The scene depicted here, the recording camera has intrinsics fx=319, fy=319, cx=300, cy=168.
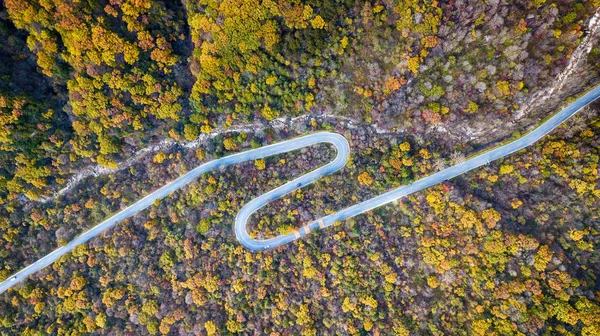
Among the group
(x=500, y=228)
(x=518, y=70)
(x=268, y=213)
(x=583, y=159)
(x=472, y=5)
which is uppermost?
(x=472, y=5)

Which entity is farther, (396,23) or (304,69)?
(304,69)

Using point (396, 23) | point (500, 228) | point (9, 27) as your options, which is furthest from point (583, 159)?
point (9, 27)

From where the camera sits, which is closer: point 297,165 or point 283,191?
point 297,165

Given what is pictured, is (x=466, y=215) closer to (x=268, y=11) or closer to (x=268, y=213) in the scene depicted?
(x=268, y=213)

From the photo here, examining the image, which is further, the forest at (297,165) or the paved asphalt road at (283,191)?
the paved asphalt road at (283,191)
